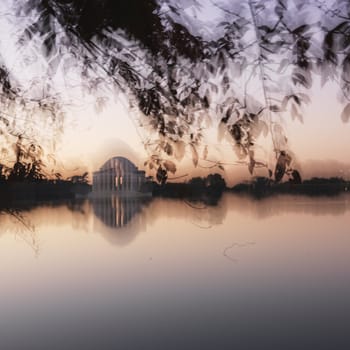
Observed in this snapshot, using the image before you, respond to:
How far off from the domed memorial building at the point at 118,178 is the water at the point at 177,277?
5cm

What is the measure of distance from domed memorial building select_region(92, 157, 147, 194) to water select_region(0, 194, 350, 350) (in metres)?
0.05

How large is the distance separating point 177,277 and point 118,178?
57cm

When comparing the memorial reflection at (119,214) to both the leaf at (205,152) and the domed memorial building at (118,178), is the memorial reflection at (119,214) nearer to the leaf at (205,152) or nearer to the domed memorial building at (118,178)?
the domed memorial building at (118,178)

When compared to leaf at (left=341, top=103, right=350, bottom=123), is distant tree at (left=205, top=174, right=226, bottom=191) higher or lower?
lower

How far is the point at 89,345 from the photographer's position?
3.94ft

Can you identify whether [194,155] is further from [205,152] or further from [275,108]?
[275,108]

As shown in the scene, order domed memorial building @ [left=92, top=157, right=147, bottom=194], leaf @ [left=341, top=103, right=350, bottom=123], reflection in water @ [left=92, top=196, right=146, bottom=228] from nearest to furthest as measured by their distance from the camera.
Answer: leaf @ [left=341, top=103, right=350, bottom=123], domed memorial building @ [left=92, top=157, right=147, bottom=194], reflection in water @ [left=92, top=196, right=146, bottom=228]

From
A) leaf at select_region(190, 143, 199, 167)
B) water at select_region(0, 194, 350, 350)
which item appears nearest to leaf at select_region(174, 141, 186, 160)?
leaf at select_region(190, 143, 199, 167)

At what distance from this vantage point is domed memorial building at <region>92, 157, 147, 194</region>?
3.41 ft

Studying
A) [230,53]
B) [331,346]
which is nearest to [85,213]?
[230,53]

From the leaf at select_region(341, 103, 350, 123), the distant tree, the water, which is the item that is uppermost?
the leaf at select_region(341, 103, 350, 123)

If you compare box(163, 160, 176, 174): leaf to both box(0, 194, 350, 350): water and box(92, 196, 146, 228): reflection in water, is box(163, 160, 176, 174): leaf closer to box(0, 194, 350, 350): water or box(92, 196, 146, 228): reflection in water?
box(0, 194, 350, 350): water

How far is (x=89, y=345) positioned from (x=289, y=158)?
3.32ft

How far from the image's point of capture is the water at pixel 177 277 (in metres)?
1.12
